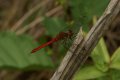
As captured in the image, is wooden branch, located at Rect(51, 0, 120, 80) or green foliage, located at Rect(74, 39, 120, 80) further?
green foliage, located at Rect(74, 39, 120, 80)

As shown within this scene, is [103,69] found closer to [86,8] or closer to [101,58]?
[101,58]

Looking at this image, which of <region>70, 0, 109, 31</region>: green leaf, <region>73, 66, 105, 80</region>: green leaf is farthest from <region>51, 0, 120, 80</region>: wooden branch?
<region>70, 0, 109, 31</region>: green leaf

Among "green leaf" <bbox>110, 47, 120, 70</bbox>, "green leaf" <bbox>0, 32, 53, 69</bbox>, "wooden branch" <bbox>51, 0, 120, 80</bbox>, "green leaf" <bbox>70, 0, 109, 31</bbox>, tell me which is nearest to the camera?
"wooden branch" <bbox>51, 0, 120, 80</bbox>

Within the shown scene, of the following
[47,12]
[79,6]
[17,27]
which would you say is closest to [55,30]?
[79,6]

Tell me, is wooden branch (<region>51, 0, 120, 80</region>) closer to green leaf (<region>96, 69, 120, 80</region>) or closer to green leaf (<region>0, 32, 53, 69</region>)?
green leaf (<region>96, 69, 120, 80</region>)

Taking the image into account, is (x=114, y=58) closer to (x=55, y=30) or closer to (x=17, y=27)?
(x=55, y=30)

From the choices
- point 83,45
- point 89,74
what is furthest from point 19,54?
point 83,45

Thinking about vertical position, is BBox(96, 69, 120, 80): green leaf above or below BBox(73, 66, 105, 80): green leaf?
below
